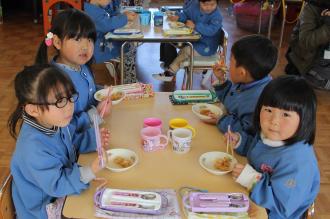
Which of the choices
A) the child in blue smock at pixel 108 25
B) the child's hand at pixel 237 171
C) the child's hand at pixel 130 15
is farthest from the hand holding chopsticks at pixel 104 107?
the child's hand at pixel 130 15

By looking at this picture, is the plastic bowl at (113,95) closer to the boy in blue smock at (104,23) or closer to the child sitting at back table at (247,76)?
the child sitting at back table at (247,76)

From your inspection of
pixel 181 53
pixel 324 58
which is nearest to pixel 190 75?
pixel 181 53

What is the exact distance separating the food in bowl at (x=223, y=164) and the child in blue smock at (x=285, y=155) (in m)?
0.08

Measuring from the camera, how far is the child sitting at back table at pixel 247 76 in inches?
61.3

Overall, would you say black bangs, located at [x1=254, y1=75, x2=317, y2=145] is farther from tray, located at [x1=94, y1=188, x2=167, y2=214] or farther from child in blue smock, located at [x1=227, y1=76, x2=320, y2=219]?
tray, located at [x1=94, y1=188, x2=167, y2=214]

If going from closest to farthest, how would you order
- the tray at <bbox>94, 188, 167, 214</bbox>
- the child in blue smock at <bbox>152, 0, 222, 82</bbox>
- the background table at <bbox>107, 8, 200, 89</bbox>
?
the tray at <bbox>94, 188, 167, 214</bbox>
the background table at <bbox>107, 8, 200, 89</bbox>
the child in blue smock at <bbox>152, 0, 222, 82</bbox>

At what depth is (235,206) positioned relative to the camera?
1116 millimetres

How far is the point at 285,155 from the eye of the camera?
1208 millimetres

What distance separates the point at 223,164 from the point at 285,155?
0.72 feet

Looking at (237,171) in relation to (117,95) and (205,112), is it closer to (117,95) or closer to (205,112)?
(205,112)

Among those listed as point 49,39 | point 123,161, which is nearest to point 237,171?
point 123,161

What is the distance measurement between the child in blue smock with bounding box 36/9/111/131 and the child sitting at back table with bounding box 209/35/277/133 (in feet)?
1.69

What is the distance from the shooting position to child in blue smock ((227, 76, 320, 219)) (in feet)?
3.82

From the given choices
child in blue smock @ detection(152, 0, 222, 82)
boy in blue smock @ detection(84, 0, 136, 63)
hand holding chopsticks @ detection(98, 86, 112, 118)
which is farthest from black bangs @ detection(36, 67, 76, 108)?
child in blue smock @ detection(152, 0, 222, 82)
